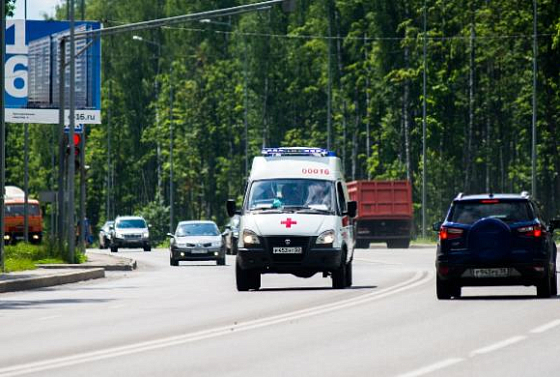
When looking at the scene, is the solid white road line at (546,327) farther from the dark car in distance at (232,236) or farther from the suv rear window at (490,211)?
the dark car in distance at (232,236)

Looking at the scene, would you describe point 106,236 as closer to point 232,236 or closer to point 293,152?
point 232,236

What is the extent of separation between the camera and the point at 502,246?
26.5 m

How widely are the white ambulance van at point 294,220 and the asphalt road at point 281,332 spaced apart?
0.54 m

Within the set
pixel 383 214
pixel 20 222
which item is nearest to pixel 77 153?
pixel 383 214

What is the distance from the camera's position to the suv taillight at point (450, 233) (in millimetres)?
26609

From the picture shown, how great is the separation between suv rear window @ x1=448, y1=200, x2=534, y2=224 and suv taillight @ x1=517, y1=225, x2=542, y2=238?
0.18 metres

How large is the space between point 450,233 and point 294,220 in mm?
5304

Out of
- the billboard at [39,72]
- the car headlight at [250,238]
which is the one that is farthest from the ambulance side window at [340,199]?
the billboard at [39,72]

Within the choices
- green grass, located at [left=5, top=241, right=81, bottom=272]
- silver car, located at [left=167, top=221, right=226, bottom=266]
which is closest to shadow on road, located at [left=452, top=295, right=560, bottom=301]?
green grass, located at [left=5, top=241, right=81, bottom=272]

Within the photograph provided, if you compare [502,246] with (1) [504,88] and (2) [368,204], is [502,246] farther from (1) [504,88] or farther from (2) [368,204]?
(1) [504,88]

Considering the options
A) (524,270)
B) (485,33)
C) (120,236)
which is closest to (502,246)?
(524,270)

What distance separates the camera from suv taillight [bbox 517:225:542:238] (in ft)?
87.4

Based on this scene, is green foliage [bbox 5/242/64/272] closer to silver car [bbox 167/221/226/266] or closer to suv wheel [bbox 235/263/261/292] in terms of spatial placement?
silver car [bbox 167/221/226/266]

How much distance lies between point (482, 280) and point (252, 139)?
289ft
